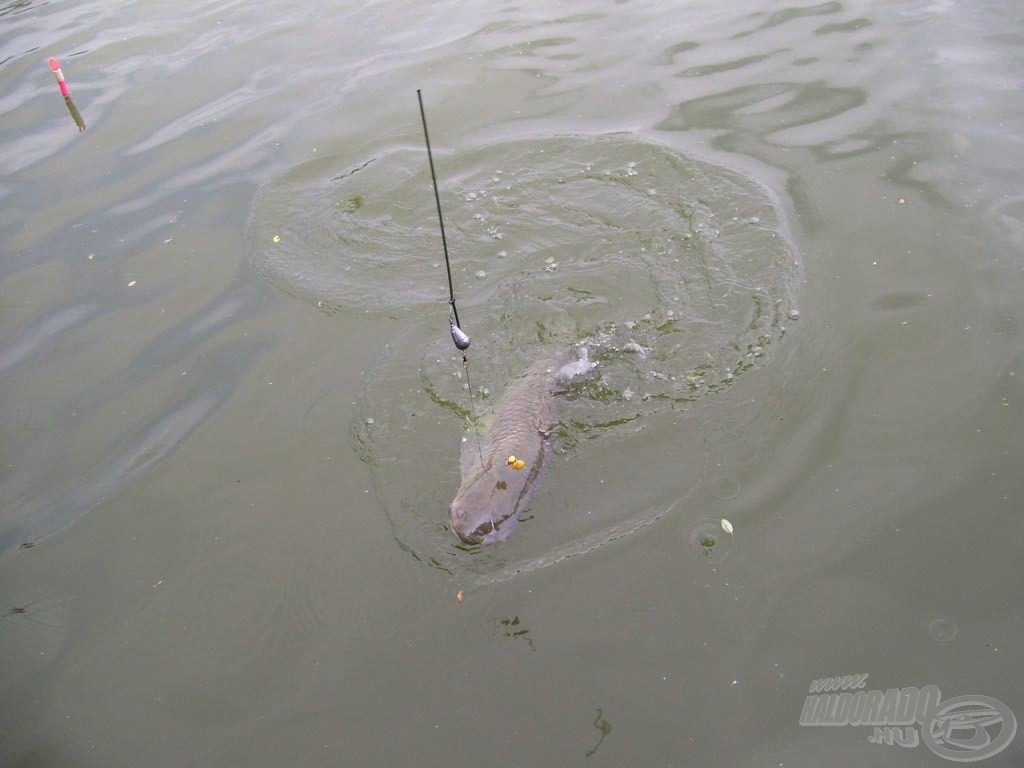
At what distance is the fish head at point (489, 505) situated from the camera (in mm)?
4266

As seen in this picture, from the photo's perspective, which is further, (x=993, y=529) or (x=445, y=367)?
(x=445, y=367)

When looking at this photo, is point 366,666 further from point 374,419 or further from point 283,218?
point 283,218

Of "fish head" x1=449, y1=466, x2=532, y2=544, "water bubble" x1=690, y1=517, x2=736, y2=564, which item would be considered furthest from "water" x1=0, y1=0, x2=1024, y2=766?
"fish head" x1=449, y1=466, x2=532, y2=544

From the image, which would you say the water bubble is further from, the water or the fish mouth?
the fish mouth

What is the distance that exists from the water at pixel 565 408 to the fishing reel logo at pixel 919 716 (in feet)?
0.19

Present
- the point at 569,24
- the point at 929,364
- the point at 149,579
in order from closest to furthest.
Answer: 1. the point at 149,579
2. the point at 929,364
3. the point at 569,24

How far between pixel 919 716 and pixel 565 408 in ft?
9.28

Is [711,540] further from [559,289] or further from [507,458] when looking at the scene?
[559,289]

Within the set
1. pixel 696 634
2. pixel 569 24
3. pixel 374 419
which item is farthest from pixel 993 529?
pixel 569 24

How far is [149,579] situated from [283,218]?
414cm

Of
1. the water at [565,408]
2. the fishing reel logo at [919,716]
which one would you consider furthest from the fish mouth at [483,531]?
the fishing reel logo at [919,716]

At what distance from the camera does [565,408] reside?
17.3 ft

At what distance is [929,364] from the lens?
→ 5.09 metres

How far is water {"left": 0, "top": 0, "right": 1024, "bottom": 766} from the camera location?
379 cm
